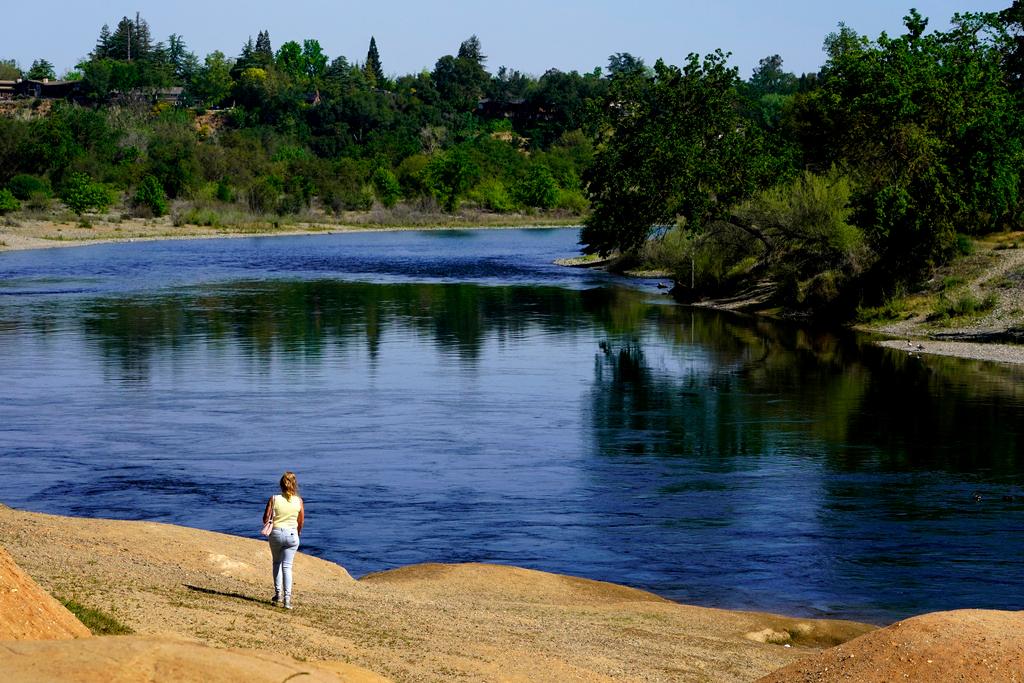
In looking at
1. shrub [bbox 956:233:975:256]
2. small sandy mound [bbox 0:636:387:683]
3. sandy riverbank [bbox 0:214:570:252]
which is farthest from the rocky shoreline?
sandy riverbank [bbox 0:214:570:252]

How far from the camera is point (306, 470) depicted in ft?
132

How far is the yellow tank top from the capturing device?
21438 mm

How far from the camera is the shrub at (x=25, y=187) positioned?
167375mm

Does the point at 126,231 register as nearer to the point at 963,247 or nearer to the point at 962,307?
the point at 963,247

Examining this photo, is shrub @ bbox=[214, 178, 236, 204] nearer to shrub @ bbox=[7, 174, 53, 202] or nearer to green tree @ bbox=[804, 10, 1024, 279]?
shrub @ bbox=[7, 174, 53, 202]

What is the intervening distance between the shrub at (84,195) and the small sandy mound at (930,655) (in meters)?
162

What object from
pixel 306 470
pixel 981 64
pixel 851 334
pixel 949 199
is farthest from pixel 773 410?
pixel 981 64

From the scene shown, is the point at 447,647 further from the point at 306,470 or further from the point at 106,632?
the point at 306,470

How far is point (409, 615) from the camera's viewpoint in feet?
75.5

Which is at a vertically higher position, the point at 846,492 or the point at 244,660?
the point at 244,660

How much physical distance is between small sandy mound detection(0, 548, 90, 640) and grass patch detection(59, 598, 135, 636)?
968 mm

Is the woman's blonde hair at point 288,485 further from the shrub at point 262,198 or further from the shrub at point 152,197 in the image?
the shrub at point 262,198

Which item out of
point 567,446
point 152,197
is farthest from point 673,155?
point 152,197

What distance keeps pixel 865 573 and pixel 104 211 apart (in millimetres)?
156255
